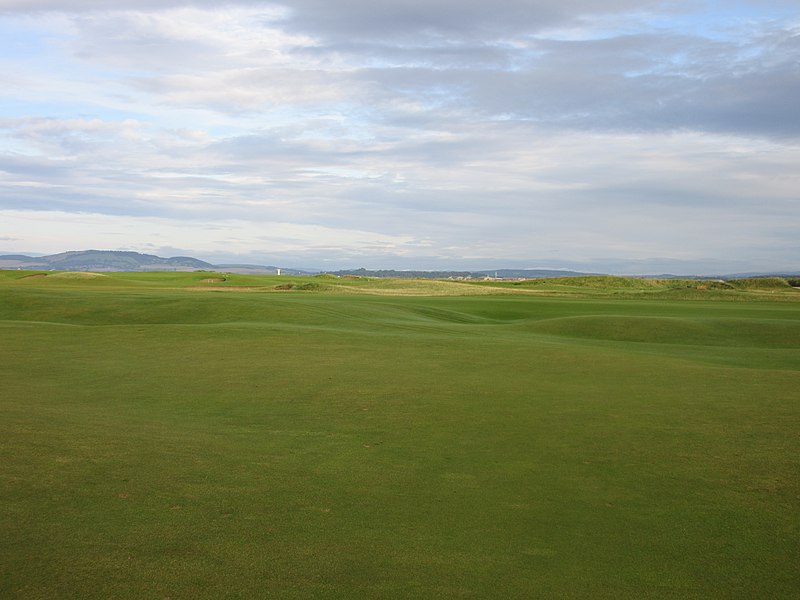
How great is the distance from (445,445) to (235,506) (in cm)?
364

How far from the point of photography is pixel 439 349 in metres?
20.5

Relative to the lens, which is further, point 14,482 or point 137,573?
point 14,482

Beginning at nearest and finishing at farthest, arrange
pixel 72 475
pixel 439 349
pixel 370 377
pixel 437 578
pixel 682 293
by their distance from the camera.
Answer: pixel 437 578 → pixel 72 475 → pixel 370 377 → pixel 439 349 → pixel 682 293

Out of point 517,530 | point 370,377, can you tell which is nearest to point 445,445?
point 517,530

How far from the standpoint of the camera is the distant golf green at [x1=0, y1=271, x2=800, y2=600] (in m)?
5.51

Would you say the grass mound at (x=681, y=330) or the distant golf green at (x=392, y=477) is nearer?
the distant golf green at (x=392, y=477)

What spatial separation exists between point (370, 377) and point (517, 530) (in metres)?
8.84

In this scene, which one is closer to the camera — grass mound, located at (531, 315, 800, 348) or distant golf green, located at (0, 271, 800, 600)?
distant golf green, located at (0, 271, 800, 600)

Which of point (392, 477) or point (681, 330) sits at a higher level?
point (681, 330)

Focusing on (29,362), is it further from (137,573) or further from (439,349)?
(137,573)

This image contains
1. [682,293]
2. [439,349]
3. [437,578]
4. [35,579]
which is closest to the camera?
[35,579]

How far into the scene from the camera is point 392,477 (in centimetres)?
813

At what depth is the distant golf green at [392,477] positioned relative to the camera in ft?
18.1

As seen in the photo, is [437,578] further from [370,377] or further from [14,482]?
[370,377]
